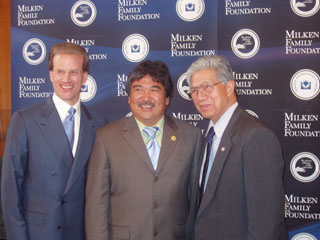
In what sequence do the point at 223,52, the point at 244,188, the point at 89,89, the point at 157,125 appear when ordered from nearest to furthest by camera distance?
the point at 244,188
the point at 157,125
the point at 223,52
the point at 89,89

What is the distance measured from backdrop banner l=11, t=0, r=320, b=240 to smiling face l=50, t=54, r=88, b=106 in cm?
97

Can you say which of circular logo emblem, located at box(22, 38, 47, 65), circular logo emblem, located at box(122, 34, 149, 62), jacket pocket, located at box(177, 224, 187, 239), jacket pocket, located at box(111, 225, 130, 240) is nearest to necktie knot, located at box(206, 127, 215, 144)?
jacket pocket, located at box(177, 224, 187, 239)

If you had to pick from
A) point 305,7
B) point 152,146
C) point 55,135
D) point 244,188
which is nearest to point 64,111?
point 55,135

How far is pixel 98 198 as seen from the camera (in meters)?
1.96

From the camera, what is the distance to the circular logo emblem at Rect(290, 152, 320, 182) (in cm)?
283

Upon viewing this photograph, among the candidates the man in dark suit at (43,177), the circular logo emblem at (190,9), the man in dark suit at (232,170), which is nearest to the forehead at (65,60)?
the man in dark suit at (43,177)

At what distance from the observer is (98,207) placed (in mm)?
1958

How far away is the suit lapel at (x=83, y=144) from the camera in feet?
6.89

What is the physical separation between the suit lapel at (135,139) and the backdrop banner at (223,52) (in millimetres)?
1062

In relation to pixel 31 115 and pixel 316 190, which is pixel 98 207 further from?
pixel 316 190

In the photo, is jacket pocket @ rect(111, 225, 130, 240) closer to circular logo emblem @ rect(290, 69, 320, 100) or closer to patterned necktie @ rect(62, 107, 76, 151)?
patterned necktie @ rect(62, 107, 76, 151)

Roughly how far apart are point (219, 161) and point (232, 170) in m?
0.09

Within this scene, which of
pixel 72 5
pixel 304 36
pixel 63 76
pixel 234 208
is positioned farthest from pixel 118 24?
pixel 234 208

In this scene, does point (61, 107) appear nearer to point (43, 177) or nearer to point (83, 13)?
point (43, 177)
